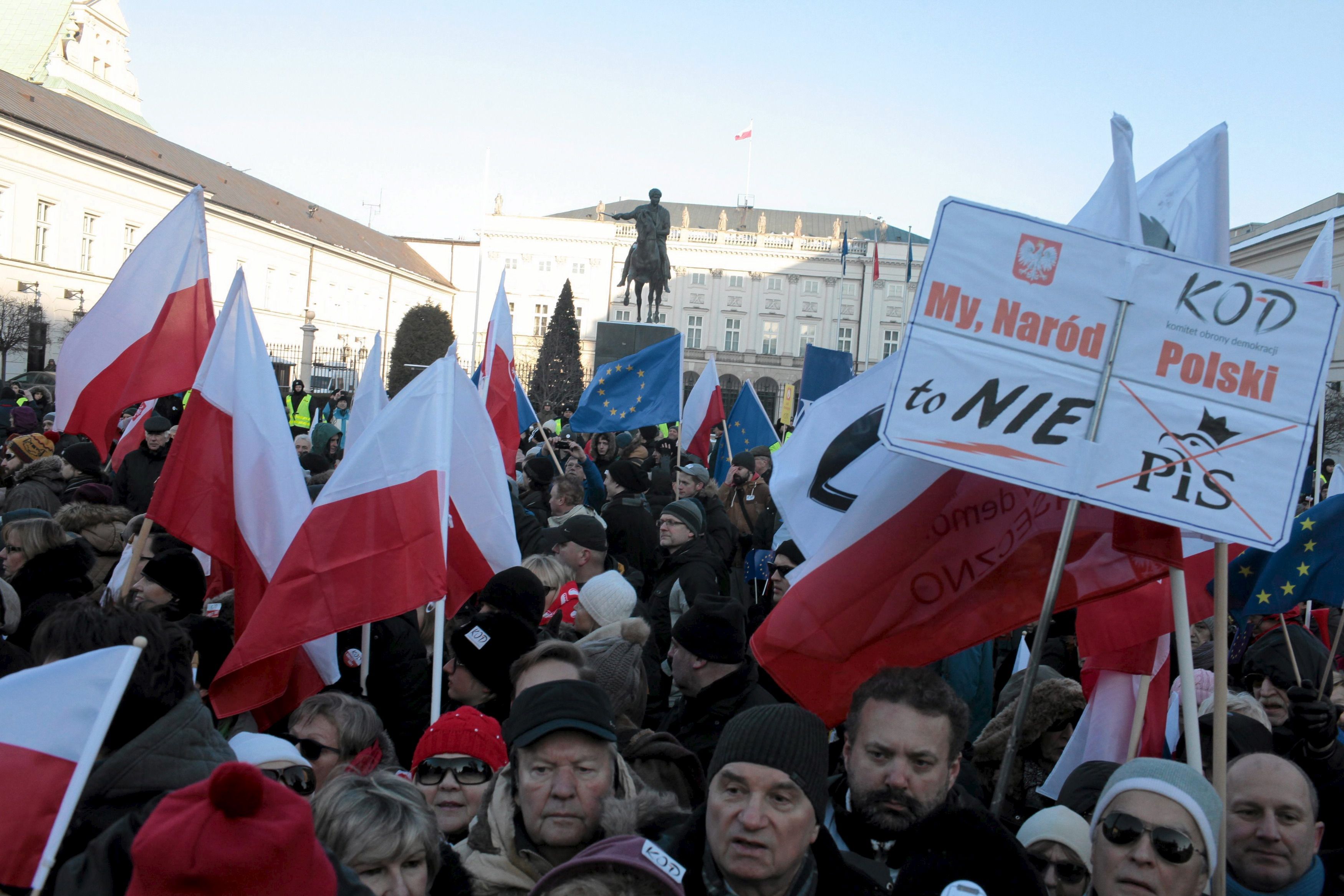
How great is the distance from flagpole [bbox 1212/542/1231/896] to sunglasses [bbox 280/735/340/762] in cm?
229

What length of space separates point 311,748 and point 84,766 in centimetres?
108

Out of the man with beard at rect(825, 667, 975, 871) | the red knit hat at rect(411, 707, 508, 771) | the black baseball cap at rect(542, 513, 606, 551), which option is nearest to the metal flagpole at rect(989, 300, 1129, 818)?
the man with beard at rect(825, 667, 975, 871)

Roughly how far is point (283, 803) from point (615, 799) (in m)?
0.97

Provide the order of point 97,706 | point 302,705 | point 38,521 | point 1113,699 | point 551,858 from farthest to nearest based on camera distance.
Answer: point 38,521
point 1113,699
point 302,705
point 551,858
point 97,706

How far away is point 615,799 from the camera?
265cm

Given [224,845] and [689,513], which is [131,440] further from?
[224,845]

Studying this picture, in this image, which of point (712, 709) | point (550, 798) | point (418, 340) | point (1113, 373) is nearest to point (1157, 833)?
point (1113, 373)

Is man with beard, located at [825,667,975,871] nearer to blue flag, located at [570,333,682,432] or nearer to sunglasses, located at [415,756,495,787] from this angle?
sunglasses, located at [415,756,495,787]

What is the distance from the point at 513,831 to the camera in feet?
8.73

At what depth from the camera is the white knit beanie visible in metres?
4.54

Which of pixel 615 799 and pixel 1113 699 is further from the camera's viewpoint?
pixel 1113 699

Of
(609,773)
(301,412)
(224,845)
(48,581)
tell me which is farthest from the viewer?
(301,412)

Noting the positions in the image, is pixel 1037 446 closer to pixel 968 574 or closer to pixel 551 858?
pixel 968 574

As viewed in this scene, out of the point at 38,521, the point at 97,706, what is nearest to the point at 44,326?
the point at 38,521
